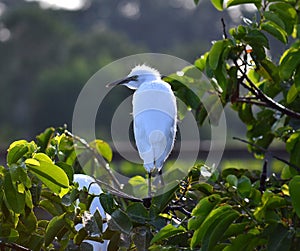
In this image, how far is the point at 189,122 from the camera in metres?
1.62

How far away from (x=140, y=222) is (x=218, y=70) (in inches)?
12.9

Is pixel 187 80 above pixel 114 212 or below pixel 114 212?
above

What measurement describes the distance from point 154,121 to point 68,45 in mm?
16322

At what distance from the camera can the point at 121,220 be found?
1118 millimetres

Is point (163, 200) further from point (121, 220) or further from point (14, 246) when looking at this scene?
point (14, 246)

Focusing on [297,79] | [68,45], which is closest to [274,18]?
[297,79]

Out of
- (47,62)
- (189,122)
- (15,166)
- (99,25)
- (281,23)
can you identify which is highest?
(99,25)

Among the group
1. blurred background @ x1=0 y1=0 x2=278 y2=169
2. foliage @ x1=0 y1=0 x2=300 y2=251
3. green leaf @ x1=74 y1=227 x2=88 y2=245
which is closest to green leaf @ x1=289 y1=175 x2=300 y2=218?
foliage @ x1=0 y1=0 x2=300 y2=251

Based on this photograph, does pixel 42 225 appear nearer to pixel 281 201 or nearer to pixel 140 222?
pixel 140 222

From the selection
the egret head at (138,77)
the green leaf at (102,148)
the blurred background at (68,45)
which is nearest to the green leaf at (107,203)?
the egret head at (138,77)

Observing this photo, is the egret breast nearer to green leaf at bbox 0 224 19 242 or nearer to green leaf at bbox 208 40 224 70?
green leaf at bbox 208 40 224 70

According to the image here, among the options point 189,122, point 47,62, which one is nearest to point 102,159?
point 189,122

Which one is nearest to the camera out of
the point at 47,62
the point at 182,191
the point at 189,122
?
the point at 182,191

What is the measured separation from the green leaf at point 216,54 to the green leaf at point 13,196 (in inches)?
16.0
